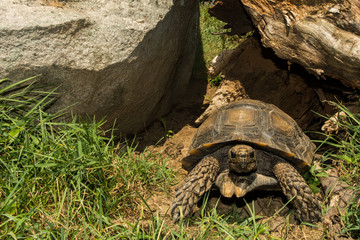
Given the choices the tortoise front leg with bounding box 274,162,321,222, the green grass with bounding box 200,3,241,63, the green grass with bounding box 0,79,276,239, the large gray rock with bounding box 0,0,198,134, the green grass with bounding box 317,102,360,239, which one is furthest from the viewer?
the green grass with bounding box 200,3,241,63

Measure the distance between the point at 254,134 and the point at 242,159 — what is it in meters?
0.35

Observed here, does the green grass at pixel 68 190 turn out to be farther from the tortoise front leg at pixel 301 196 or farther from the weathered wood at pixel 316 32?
the weathered wood at pixel 316 32

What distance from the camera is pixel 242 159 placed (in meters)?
2.80

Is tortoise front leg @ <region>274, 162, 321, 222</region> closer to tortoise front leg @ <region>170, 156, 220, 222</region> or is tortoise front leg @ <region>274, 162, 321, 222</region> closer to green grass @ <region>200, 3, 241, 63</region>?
tortoise front leg @ <region>170, 156, 220, 222</region>

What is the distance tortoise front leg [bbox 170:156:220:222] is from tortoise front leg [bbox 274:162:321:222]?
58 cm

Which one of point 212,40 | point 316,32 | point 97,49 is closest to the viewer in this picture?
point 316,32

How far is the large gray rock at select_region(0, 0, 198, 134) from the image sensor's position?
283 centimetres

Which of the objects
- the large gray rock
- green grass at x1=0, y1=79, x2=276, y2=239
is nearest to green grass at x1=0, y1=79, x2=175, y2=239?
green grass at x1=0, y1=79, x2=276, y2=239

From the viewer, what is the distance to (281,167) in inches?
117

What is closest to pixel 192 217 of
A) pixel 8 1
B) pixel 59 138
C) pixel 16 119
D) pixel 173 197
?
pixel 173 197

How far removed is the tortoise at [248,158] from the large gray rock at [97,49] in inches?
35.7

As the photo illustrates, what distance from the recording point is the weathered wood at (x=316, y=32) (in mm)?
2893

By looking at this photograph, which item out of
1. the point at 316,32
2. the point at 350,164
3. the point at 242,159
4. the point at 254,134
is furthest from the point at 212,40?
the point at 242,159

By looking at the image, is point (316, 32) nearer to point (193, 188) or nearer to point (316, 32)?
point (316, 32)
